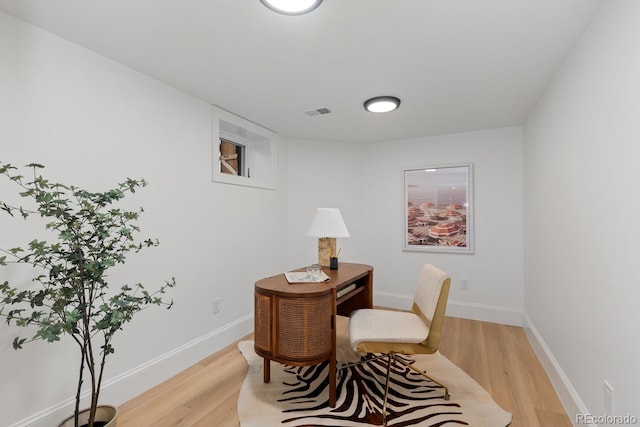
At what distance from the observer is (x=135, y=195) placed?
2.21 meters

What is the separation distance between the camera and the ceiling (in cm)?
156

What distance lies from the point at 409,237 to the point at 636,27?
3011 mm

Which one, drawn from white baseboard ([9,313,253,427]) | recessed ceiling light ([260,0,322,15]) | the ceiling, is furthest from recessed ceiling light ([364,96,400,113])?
white baseboard ([9,313,253,427])

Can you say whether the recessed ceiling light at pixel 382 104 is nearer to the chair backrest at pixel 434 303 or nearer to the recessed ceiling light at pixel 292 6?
the recessed ceiling light at pixel 292 6

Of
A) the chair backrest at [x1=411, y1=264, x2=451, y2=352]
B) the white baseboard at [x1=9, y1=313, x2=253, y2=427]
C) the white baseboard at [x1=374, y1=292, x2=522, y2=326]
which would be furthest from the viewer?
the white baseboard at [x1=374, y1=292, x2=522, y2=326]

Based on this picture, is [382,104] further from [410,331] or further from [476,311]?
[476,311]

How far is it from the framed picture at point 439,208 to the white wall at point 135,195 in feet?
6.58

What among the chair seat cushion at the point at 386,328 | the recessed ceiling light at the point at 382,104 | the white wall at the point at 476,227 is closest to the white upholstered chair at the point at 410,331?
the chair seat cushion at the point at 386,328

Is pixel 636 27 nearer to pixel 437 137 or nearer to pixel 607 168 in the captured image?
pixel 607 168

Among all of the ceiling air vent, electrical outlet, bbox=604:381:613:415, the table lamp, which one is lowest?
electrical outlet, bbox=604:381:613:415

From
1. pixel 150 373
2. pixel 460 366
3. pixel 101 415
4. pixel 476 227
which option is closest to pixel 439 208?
pixel 476 227

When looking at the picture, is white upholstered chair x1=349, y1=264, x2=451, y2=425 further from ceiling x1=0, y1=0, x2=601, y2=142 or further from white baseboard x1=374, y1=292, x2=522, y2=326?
white baseboard x1=374, y1=292, x2=522, y2=326

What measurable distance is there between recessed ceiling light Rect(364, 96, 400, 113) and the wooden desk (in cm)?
160

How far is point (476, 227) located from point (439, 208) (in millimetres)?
476
